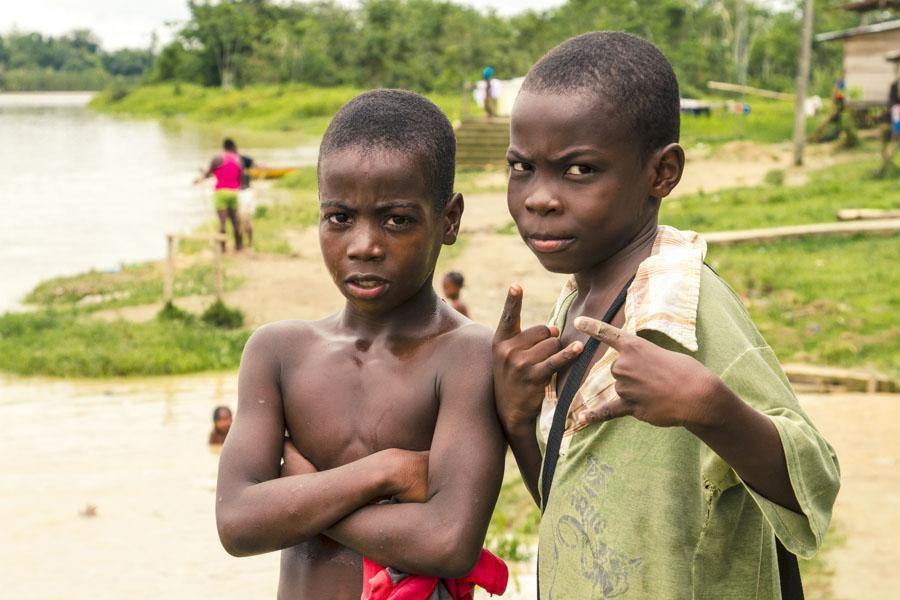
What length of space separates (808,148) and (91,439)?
1683 centimetres

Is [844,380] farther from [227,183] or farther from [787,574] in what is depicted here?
[227,183]

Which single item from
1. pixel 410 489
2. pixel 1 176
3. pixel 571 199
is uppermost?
pixel 571 199

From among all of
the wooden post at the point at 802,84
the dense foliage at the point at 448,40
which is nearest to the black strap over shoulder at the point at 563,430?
the wooden post at the point at 802,84

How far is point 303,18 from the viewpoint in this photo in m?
65.0

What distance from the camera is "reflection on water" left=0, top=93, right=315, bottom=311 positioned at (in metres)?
19.1

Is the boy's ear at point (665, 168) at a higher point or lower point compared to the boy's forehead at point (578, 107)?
lower

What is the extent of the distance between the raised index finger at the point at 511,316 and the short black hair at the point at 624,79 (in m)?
0.29

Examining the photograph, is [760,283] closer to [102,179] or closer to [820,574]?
[820,574]

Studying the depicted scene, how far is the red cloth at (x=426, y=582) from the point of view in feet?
5.55

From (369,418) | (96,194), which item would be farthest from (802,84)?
(369,418)

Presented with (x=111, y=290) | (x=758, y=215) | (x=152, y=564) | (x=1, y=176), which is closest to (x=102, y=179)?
(x=1, y=176)

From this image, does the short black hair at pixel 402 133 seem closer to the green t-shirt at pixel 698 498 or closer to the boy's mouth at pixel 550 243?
the boy's mouth at pixel 550 243

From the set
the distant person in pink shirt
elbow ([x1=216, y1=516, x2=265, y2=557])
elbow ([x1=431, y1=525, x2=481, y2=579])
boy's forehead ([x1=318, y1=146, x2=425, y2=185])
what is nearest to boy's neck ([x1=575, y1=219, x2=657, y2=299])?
boy's forehead ([x1=318, y1=146, x2=425, y2=185])

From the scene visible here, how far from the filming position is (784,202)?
15.0 meters
